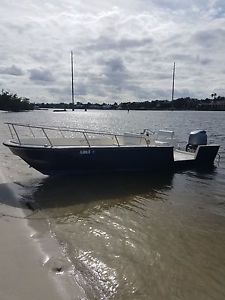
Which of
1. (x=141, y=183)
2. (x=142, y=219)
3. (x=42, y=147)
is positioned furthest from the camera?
(x=141, y=183)

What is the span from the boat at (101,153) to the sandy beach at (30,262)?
3.23 metres

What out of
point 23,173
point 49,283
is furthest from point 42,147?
point 49,283

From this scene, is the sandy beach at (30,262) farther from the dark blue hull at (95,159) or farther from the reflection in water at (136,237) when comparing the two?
the dark blue hull at (95,159)

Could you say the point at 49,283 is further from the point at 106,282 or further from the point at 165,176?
the point at 165,176

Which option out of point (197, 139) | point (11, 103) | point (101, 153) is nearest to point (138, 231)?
point (101, 153)

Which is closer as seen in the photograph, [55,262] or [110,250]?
[55,262]

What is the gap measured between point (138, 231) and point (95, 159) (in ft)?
18.3

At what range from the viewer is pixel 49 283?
5.51 m

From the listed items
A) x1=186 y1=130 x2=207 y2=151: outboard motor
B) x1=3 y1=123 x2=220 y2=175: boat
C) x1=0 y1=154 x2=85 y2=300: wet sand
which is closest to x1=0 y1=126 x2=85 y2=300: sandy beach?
A: x1=0 y1=154 x2=85 y2=300: wet sand

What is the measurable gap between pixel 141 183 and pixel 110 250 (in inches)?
254

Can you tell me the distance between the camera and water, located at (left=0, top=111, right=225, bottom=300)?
19.2 feet

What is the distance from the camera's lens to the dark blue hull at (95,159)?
12.5 m

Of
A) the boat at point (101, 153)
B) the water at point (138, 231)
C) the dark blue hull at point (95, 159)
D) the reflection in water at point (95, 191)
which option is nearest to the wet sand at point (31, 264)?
the water at point (138, 231)

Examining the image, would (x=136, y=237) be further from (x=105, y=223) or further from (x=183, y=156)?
(x=183, y=156)
